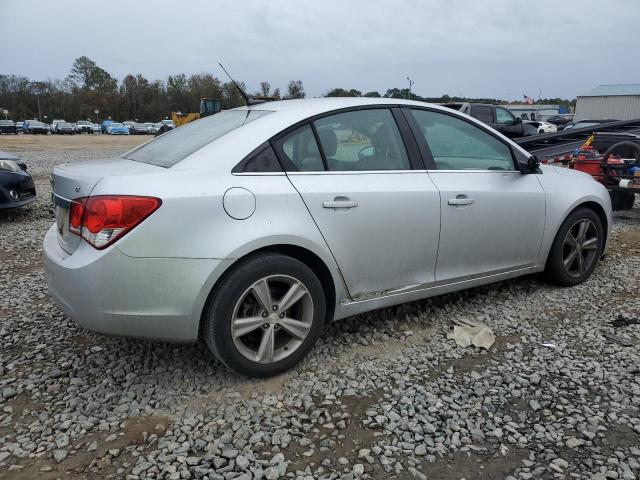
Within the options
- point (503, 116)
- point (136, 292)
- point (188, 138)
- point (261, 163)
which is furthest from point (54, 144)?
point (136, 292)

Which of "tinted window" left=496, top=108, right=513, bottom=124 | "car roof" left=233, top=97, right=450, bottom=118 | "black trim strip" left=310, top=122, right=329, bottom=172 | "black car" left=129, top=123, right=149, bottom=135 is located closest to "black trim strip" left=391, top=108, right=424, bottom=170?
"car roof" left=233, top=97, right=450, bottom=118

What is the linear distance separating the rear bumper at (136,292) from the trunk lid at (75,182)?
22cm

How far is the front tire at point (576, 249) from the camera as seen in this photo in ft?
13.9

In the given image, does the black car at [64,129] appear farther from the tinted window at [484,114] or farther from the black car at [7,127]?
the tinted window at [484,114]

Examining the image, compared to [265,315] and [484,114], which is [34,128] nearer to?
[484,114]

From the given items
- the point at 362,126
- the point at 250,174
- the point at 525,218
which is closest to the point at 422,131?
the point at 362,126

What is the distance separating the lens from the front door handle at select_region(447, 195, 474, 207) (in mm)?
3430

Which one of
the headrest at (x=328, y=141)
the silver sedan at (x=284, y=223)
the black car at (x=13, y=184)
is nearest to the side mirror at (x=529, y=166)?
the silver sedan at (x=284, y=223)

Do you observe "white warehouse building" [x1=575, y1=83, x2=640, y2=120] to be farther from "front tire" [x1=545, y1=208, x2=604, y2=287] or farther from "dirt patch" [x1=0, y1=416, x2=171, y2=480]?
"dirt patch" [x1=0, y1=416, x2=171, y2=480]

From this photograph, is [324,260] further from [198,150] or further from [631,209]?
[631,209]

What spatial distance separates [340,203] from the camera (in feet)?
9.74

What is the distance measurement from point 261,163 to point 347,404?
4.56 feet

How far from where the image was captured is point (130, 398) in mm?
2736

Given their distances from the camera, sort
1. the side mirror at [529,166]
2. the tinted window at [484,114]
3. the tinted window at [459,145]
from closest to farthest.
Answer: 1. the tinted window at [459,145]
2. the side mirror at [529,166]
3. the tinted window at [484,114]
